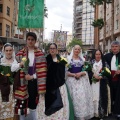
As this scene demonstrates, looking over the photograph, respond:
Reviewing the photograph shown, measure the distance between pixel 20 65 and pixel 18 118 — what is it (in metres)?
1.35

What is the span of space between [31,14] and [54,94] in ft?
13.6

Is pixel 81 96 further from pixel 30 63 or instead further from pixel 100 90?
pixel 30 63

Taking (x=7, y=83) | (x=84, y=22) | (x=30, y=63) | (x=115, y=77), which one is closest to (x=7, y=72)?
(x=7, y=83)

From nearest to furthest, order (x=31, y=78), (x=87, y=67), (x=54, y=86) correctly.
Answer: (x=31, y=78)
(x=54, y=86)
(x=87, y=67)

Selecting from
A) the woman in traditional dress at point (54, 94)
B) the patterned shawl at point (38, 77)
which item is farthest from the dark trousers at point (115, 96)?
the patterned shawl at point (38, 77)

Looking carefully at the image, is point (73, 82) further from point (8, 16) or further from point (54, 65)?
point (8, 16)

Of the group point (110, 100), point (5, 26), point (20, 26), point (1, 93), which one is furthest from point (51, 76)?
point (5, 26)

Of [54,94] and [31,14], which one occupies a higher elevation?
[31,14]

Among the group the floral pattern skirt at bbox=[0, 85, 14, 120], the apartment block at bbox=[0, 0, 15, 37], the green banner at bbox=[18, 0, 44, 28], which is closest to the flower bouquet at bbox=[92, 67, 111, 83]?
the floral pattern skirt at bbox=[0, 85, 14, 120]

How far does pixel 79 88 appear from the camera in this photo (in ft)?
17.1

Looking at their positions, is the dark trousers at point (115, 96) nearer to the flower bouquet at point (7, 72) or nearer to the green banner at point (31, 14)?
the flower bouquet at point (7, 72)

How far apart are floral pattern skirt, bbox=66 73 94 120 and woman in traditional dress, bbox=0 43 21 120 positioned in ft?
4.71

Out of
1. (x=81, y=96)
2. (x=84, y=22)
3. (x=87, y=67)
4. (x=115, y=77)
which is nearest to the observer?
(x=81, y=96)

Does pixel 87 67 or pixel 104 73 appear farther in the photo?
pixel 104 73
